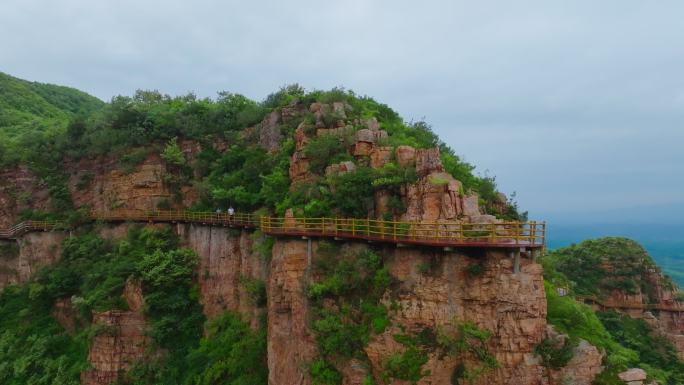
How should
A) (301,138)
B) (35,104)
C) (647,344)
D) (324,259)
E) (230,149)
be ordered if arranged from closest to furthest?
1. (324,259)
2. (301,138)
3. (230,149)
4. (647,344)
5. (35,104)

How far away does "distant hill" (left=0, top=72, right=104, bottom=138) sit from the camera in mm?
43156

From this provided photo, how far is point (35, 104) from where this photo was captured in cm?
6003

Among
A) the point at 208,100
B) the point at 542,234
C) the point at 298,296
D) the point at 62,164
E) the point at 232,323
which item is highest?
the point at 208,100

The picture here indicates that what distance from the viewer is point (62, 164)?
1350 inches

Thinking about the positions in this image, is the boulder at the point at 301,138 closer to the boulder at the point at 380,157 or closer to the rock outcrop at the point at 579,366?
the boulder at the point at 380,157

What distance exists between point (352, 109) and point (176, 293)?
17.4m

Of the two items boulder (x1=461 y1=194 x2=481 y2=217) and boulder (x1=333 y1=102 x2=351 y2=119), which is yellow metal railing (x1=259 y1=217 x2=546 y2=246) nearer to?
boulder (x1=461 y1=194 x2=481 y2=217)

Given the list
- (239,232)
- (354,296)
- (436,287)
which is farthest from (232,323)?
→ (436,287)

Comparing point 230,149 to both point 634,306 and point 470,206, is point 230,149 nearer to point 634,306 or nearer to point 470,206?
point 470,206

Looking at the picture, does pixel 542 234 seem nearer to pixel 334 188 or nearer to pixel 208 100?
pixel 334 188

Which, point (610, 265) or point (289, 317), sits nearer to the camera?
point (289, 317)

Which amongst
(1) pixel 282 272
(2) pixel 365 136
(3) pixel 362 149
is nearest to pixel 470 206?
(3) pixel 362 149

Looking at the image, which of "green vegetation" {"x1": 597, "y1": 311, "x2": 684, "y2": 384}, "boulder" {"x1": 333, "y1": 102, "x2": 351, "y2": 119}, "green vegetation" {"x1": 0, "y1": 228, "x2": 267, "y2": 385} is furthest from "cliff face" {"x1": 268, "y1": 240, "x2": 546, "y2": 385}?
"green vegetation" {"x1": 597, "y1": 311, "x2": 684, "y2": 384}

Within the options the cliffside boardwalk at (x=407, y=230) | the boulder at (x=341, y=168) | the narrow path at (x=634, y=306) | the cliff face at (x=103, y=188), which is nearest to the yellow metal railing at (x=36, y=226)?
the cliff face at (x=103, y=188)
